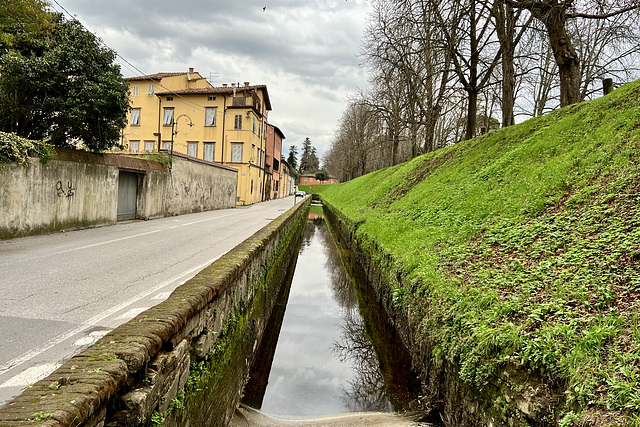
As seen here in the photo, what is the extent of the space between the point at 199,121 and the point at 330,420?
36.0m

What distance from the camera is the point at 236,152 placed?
118 ft

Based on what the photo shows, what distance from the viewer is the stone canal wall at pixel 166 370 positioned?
161 cm

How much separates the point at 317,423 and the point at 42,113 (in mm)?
14558

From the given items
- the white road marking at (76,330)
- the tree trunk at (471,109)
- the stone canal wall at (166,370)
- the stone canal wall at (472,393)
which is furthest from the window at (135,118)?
the stone canal wall at (472,393)

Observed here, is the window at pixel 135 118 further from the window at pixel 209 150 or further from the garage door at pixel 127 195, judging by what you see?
the garage door at pixel 127 195

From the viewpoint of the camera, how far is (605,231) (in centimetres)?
429

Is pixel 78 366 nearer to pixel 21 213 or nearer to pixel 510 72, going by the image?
pixel 21 213

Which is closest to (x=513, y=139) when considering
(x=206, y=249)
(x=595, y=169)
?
(x=595, y=169)

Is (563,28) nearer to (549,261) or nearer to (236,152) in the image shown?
(549,261)

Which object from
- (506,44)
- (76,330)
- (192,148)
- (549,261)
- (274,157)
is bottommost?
(76,330)

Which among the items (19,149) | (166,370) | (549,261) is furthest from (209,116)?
(166,370)

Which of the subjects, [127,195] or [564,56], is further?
[127,195]

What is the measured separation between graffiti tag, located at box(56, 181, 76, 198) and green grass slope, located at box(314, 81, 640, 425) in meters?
9.40

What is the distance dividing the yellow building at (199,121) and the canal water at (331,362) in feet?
90.1
